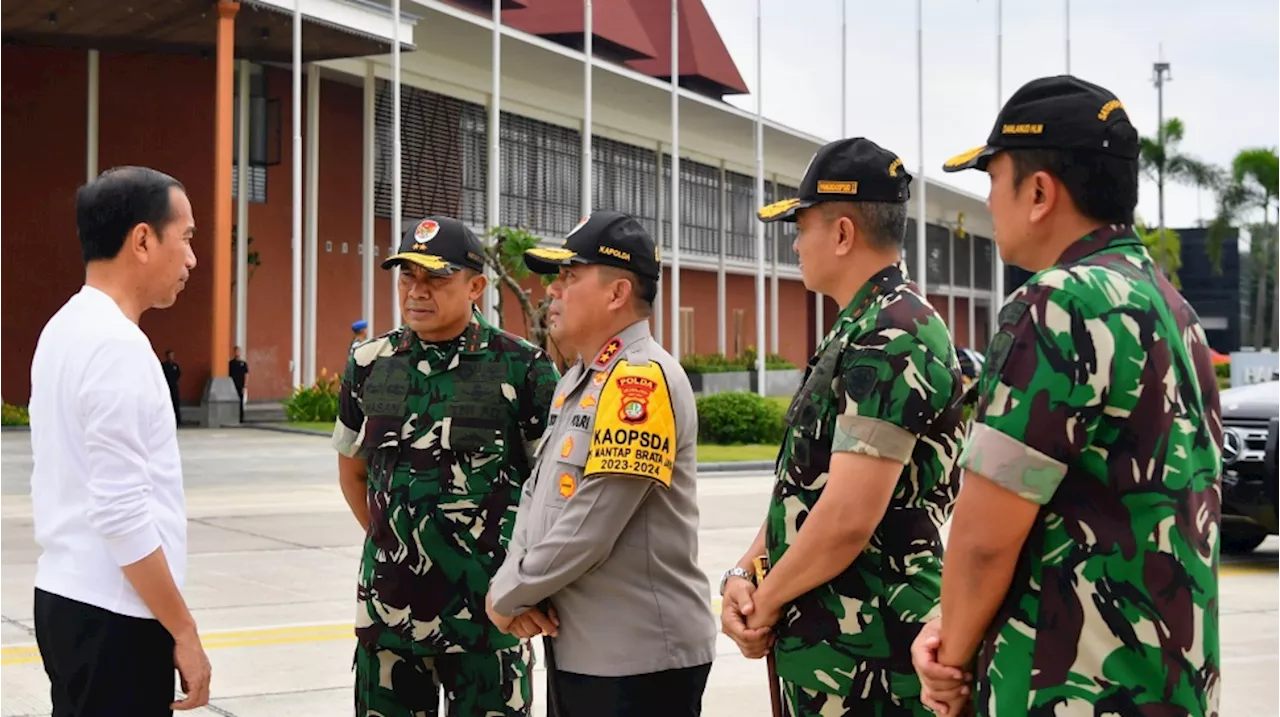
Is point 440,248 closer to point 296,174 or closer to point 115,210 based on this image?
point 115,210

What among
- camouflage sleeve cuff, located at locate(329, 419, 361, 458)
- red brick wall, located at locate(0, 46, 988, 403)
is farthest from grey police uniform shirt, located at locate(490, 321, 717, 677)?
red brick wall, located at locate(0, 46, 988, 403)

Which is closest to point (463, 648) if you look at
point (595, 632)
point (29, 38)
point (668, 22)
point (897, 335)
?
point (595, 632)

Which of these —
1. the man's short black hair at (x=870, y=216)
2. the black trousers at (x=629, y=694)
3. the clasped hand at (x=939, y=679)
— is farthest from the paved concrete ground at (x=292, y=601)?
the clasped hand at (x=939, y=679)

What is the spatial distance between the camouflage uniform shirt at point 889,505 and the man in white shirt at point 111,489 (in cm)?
140

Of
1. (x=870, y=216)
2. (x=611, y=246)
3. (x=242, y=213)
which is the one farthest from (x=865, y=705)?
(x=242, y=213)

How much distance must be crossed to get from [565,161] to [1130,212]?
38.5 metres

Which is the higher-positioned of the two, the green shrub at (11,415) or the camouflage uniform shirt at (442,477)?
the camouflage uniform shirt at (442,477)

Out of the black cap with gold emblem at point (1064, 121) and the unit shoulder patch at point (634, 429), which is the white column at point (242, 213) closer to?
the unit shoulder patch at point (634, 429)

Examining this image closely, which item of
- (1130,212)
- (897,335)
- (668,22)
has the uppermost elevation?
(668,22)

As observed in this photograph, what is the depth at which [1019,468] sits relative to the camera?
2467 millimetres

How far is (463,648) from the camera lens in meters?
4.30

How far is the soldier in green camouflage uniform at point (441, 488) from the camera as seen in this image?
4.34 meters

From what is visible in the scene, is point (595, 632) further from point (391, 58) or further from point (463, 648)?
point (391, 58)

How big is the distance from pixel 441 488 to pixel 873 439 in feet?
5.36
